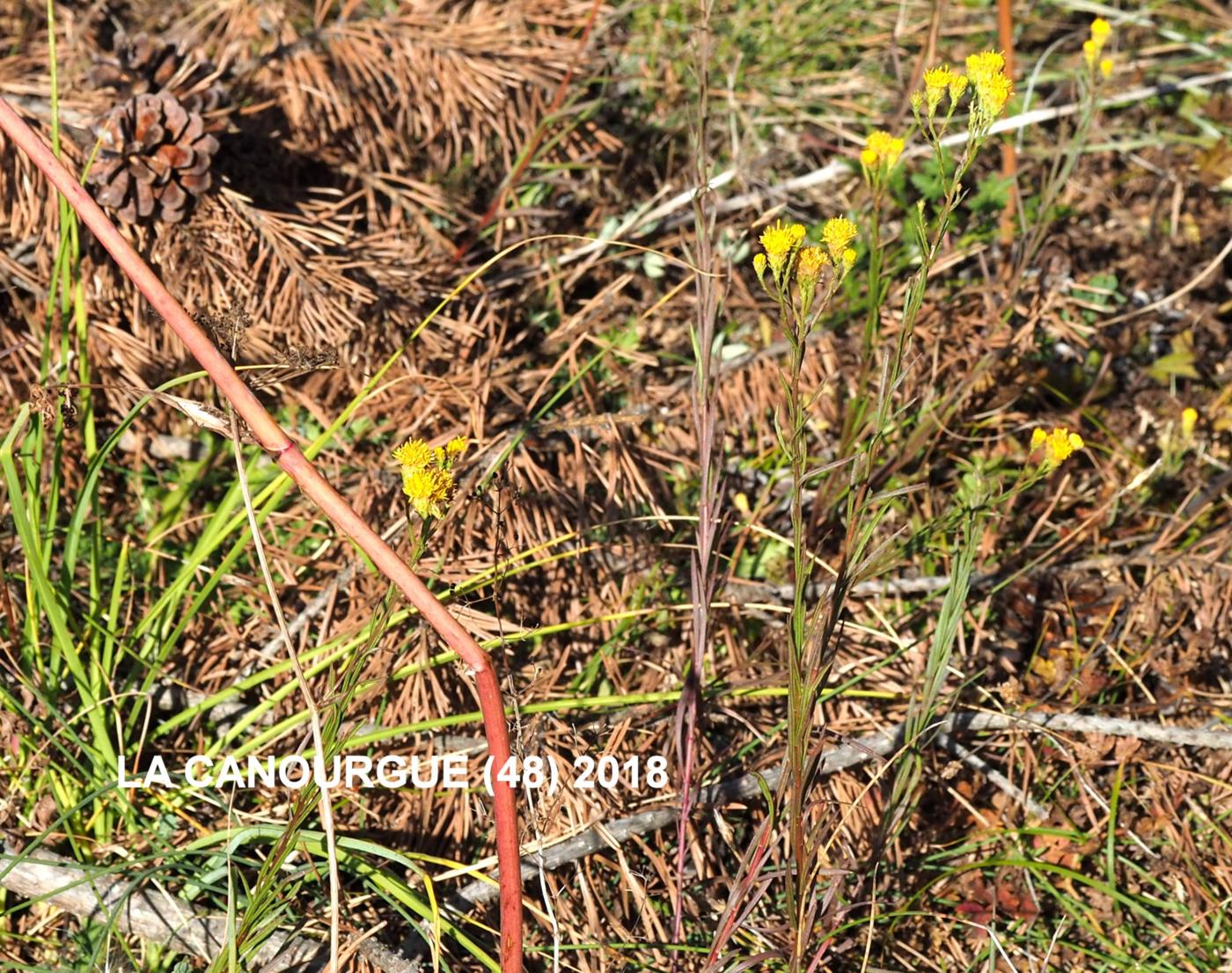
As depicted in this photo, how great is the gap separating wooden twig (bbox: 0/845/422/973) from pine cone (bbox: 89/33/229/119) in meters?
1.26

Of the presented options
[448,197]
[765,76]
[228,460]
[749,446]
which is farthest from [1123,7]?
[228,460]

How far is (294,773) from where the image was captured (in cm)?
163

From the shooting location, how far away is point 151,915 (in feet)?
4.84

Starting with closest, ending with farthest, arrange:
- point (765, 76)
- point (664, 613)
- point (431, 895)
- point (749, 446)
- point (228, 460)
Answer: point (431, 895), point (664, 613), point (228, 460), point (749, 446), point (765, 76)

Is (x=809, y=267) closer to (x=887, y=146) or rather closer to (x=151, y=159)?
(x=887, y=146)

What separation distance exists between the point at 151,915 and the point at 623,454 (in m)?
1.04

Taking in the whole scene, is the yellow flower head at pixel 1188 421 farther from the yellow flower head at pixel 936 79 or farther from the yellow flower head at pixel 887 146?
the yellow flower head at pixel 936 79

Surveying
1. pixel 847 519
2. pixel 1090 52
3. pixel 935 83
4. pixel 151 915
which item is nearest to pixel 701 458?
pixel 847 519

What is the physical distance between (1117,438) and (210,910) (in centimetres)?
189

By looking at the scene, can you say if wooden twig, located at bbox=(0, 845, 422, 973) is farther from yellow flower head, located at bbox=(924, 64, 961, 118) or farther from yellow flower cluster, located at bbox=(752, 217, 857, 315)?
yellow flower head, located at bbox=(924, 64, 961, 118)

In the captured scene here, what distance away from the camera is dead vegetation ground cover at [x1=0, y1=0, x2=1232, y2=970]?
1.61 m

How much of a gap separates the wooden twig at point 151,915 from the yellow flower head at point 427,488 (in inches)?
26.0

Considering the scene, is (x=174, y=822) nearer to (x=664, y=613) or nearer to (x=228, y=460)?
(x=228, y=460)

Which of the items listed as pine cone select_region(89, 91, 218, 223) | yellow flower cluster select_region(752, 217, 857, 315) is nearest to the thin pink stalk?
yellow flower cluster select_region(752, 217, 857, 315)
